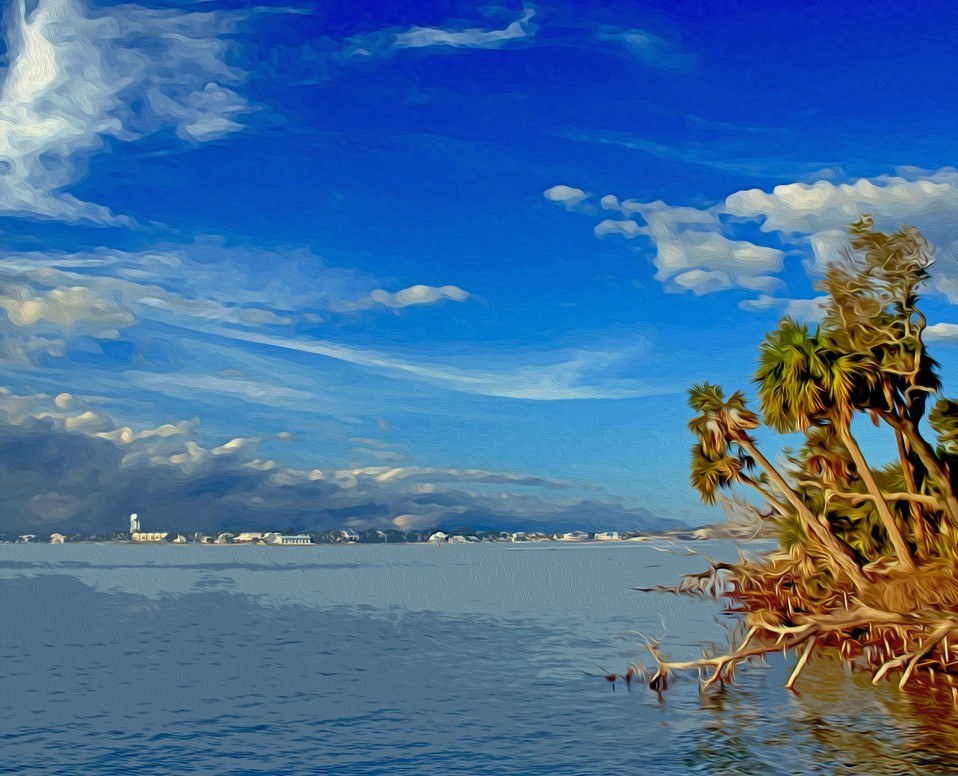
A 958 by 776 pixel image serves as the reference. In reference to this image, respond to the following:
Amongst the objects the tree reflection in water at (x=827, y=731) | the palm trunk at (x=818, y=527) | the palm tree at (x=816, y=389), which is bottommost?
the tree reflection in water at (x=827, y=731)

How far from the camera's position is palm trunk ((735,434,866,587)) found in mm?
37094

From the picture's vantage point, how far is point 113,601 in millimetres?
92625

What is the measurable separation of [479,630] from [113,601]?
148 ft

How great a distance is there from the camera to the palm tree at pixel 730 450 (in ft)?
125

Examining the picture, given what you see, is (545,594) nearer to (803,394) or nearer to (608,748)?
(803,394)

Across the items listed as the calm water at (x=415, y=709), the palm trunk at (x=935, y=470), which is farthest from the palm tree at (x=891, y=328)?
the calm water at (x=415, y=709)

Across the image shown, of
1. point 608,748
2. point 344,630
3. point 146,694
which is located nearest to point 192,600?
point 344,630

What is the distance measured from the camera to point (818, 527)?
3834cm

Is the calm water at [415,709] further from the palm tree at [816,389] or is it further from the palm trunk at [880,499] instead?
the palm tree at [816,389]

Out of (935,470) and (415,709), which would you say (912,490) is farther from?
(415,709)

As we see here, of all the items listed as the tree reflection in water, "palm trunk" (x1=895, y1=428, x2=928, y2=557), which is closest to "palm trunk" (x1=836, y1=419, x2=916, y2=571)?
"palm trunk" (x1=895, y1=428, x2=928, y2=557)

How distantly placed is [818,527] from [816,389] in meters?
5.70

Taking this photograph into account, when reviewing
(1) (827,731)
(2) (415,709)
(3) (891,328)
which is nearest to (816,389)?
(3) (891,328)

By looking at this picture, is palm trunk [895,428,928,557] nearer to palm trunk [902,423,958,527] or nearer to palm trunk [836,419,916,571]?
palm trunk [902,423,958,527]
